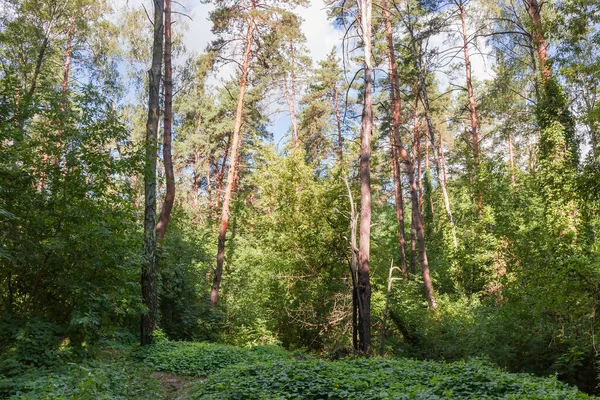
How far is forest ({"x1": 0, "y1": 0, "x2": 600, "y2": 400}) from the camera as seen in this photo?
7.15 m

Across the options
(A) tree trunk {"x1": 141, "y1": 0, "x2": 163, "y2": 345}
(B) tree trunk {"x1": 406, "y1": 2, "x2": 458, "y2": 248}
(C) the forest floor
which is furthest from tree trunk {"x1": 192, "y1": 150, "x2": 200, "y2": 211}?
(C) the forest floor

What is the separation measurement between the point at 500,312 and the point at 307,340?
257 inches

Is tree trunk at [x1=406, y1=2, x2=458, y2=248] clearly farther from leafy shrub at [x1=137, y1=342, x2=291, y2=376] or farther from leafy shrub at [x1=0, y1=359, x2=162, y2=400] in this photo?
leafy shrub at [x1=0, y1=359, x2=162, y2=400]

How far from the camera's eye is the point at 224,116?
2533 centimetres

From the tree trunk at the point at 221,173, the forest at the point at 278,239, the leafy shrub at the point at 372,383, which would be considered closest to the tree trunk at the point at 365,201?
the forest at the point at 278,239

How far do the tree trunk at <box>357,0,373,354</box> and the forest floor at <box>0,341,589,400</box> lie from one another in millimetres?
1721

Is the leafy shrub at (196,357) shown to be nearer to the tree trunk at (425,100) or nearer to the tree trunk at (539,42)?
the tree trunk at (425,100)

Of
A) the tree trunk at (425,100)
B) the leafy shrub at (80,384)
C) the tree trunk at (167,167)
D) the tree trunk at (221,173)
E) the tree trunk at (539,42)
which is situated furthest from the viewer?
the tree trunk at (221,173)

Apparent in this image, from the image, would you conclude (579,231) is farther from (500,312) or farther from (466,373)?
(466,373)

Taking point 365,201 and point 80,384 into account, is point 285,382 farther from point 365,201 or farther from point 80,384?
Answer: point 365,201

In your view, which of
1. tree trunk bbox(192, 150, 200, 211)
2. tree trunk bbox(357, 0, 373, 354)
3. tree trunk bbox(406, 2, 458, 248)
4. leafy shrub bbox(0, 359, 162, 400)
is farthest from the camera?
tree trunk bbox(192, 150, 200, 211)

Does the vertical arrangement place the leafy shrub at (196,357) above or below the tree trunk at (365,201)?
below

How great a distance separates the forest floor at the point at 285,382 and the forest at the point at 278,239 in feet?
0.18

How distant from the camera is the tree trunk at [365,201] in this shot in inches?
394
